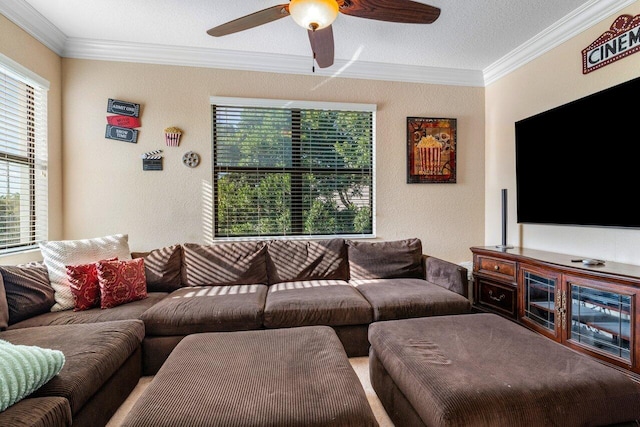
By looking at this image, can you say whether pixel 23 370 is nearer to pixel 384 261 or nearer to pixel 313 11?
pixel 313 11

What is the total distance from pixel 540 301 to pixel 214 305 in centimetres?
246

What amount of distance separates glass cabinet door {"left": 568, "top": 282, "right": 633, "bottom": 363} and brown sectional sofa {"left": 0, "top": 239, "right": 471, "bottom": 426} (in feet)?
2.19

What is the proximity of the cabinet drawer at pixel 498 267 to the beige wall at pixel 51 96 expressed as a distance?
390 cm

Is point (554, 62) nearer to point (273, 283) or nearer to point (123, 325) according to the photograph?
point (273, 283)

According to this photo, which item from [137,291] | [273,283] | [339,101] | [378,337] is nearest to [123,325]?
[137,291]


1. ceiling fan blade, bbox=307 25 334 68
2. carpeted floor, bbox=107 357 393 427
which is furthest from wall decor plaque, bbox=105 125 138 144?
carpeted floor, bbox=107 357 393 427

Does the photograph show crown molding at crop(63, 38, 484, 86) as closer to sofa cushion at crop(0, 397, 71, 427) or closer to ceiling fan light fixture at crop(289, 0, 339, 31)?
ceiling fan light fixture at crop(289, 0, 339, 31)

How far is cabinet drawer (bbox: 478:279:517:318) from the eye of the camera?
2.61 metres

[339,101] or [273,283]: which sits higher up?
[339,101]

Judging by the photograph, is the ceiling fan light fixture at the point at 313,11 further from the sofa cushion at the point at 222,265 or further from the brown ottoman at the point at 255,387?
the sofa cushion at the point at 222,265

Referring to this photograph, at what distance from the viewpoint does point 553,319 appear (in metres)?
2.25

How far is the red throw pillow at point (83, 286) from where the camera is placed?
7.01 feet

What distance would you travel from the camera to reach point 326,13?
153 centimetres

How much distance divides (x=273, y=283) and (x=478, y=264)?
77.7 inches
